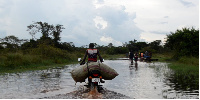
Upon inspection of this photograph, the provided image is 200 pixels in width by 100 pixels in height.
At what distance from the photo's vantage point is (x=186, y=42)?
35.4 metres

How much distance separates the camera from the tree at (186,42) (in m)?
34.4

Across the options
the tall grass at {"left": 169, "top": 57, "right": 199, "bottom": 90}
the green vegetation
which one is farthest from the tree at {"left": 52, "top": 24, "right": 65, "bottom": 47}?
the tall grass at {"left": 169, "top": 57, "right": 199, "bottom": 90}

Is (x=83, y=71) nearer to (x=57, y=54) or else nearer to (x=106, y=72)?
(x=106, y=72)

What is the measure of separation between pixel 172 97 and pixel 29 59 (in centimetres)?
1909

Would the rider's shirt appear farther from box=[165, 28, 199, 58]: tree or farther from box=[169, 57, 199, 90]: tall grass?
box=[165, 28, 199, 58]: tree

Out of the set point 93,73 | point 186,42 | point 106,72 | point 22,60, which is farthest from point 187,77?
point 186,42

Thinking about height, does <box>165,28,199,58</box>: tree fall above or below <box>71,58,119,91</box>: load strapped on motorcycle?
above

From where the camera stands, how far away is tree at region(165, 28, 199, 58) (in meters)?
34.4

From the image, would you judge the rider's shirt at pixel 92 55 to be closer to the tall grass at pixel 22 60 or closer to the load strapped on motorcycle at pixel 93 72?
the load strapped on motorcycle at pixel 93 72

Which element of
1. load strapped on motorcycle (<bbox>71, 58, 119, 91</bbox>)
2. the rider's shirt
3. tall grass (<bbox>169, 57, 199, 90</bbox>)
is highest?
the rider's shirt

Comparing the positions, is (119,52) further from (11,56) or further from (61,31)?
(11,56)

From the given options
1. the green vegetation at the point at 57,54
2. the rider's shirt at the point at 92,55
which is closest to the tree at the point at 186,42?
the green vegetation at the point at 57,54

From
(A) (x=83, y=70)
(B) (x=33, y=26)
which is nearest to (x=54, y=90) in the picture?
(A) (x=83, y=70)

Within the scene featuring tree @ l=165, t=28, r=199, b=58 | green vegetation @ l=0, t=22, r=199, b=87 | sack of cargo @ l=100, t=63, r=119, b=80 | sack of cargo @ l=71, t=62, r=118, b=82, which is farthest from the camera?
tree @ l=165, t=28, r=199, b=58
